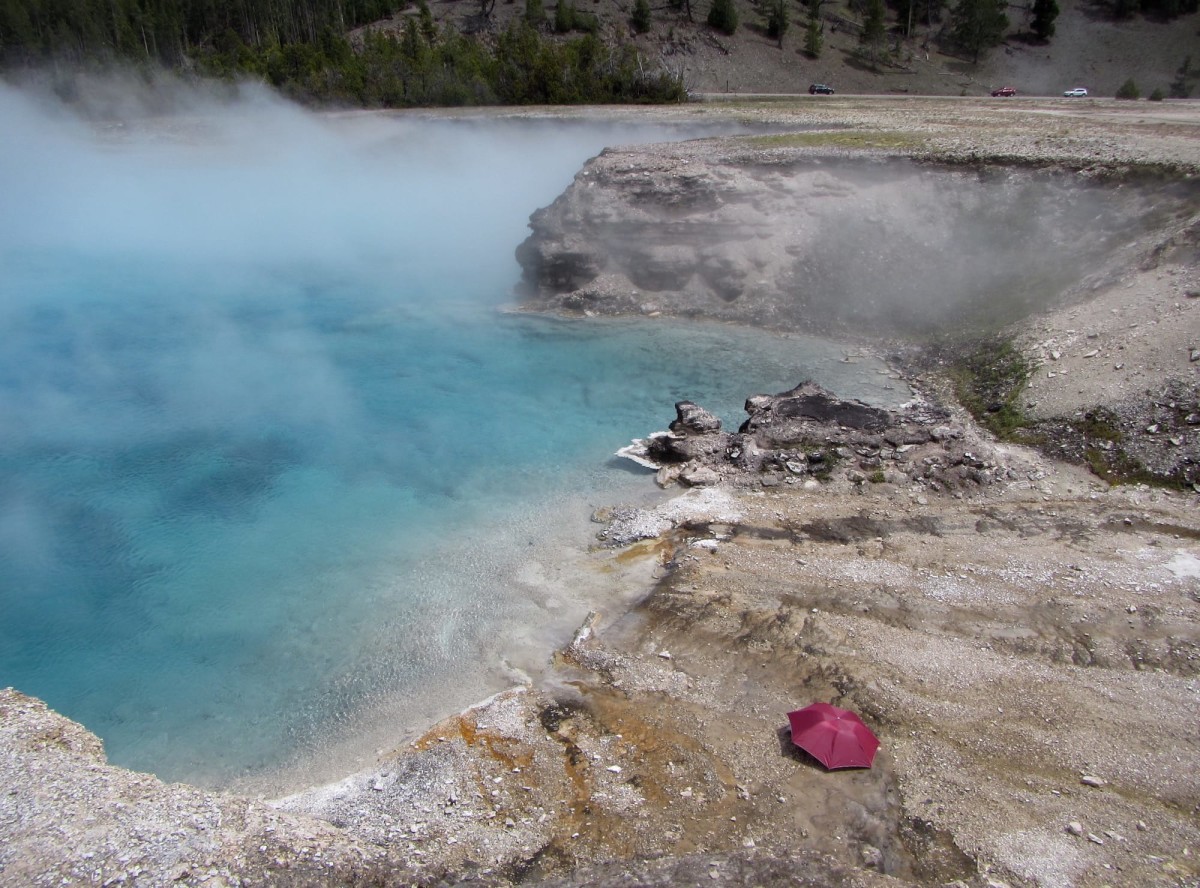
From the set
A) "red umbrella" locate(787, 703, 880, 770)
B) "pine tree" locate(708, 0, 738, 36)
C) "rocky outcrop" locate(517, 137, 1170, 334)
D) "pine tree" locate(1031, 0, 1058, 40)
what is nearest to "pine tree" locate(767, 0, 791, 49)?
"pine tree" locate(708, 0, 738, 36)

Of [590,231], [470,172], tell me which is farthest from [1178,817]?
[470,172]

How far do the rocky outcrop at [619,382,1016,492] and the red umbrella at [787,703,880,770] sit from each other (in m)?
8.61

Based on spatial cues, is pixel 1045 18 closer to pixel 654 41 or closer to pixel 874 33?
pixel 874 33

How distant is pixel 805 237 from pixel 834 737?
24.7 m

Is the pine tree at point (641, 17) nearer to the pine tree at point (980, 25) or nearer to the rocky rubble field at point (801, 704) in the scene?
the pine tree at point (980, 25)

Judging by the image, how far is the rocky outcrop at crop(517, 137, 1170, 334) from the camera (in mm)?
29859

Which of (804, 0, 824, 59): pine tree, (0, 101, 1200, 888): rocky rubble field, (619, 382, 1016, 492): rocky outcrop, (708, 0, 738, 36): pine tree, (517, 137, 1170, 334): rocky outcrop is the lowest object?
(0, 101, 1200, 888): rocky rubble field

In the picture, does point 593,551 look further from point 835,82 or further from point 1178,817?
point 835,82

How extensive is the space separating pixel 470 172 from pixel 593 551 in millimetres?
41515

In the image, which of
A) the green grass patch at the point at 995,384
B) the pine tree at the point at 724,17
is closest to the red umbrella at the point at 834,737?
the green grass patch at the point at 995,384

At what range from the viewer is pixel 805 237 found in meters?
33.1

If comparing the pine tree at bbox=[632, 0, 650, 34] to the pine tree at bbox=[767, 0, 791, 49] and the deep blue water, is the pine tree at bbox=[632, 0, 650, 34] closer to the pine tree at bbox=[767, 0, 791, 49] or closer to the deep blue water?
the pine tree at bbox=[767, 0, 791, 49]

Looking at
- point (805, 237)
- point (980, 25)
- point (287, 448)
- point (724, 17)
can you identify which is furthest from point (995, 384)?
point (980, 25)

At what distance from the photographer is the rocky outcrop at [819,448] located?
67.4ft
